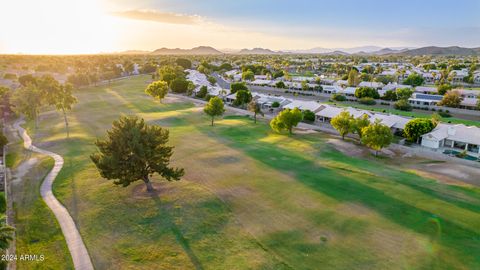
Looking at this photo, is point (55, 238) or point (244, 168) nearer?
point (55, 238)

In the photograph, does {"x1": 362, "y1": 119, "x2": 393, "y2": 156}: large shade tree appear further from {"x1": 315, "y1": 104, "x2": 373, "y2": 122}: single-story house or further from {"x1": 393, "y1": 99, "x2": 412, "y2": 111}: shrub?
{"x1": 393, "y1": 99, "x2": 412, "y2": 111}: shrub

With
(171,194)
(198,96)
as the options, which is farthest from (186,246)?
(198,96)

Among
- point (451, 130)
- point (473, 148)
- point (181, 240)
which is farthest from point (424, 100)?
point (181, 240)

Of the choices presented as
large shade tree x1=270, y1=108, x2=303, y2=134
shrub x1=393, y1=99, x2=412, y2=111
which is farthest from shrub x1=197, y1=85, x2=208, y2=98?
shrub x1=393, y1=99, x2=412, y2=111

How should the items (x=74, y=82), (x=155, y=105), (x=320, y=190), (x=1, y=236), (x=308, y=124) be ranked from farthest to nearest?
(x=74, y=82)
(x=155, y=105)
(x=308, y=124)
(x=320, y=190)
(x=1, y=236)

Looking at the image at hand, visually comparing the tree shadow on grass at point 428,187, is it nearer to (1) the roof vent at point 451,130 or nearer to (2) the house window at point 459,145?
(2) the house window at point 459,145

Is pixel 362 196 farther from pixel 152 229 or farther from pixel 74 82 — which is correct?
pixel 74 82

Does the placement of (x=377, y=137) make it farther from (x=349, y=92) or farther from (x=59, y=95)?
(x=59, y=95)
